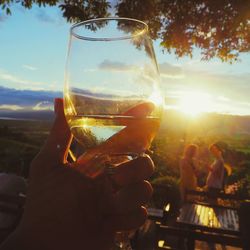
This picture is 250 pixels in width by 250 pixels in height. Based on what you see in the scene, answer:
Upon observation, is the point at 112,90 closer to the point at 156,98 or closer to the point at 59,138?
the point at 156,98

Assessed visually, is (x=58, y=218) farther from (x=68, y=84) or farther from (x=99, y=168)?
(x=68, y=84)

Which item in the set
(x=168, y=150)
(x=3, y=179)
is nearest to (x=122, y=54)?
(x=3, y=179)

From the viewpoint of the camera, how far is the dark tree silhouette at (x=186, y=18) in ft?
19.1

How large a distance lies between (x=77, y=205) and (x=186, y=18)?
233 inches

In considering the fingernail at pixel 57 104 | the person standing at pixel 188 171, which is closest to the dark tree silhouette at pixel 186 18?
the person standing at pixel 188 171

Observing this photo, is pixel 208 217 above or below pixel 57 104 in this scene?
below

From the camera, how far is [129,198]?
1.07 meters

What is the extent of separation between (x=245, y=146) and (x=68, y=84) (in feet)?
52.3

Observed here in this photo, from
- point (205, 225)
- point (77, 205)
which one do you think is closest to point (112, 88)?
point (77, 205)

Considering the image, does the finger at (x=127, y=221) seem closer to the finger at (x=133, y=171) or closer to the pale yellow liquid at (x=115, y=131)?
the finger at (x=133, y=171)

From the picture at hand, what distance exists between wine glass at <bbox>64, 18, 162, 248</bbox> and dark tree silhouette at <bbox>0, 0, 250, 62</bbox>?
15.3 feet

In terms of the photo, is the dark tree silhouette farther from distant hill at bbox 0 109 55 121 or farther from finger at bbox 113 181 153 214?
finger at bbox 113 181 153 214

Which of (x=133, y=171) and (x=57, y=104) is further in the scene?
(x=57, y=104)

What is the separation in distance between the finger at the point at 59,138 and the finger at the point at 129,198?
0.20 meters
